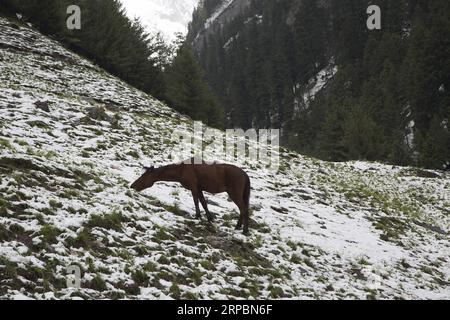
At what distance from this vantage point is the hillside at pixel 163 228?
7617mm

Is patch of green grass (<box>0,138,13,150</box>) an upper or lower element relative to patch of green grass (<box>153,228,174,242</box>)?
upper

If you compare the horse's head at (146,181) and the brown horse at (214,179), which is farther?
the horse's head at (146,181)

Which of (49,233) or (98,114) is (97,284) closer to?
(49,233)

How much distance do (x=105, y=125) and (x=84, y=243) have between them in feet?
37.3

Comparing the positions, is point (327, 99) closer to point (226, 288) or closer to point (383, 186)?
point (383, 186)

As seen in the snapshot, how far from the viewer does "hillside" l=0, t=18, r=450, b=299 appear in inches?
300

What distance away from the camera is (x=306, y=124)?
3073 inches
